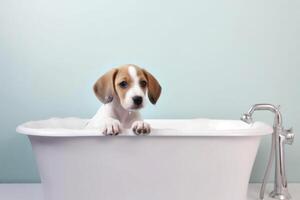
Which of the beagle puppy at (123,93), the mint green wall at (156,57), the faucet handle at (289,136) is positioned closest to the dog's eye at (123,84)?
the beagle puppy at (123,93)

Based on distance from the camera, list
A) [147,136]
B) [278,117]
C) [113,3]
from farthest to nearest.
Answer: [113,3] < [278,117] < [147,136]

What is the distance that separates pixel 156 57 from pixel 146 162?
0.65m

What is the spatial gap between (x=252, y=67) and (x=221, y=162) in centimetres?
66

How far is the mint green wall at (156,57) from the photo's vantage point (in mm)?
1672

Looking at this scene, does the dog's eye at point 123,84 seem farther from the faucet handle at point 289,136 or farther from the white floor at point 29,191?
the faucet handle at point 289,136

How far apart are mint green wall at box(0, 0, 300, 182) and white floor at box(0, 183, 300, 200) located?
0.27 feet

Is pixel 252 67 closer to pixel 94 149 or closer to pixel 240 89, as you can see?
pixel 240 89

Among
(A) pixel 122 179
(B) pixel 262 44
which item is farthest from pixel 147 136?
(B) pixel 262 44

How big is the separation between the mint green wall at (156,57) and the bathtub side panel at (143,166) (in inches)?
20.2

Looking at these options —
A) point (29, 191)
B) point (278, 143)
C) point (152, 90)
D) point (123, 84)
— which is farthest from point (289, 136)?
point (29, 191)

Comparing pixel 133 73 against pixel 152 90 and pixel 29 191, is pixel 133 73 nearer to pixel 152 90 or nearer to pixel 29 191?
pixel 152 90

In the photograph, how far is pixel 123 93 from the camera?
1.25 m

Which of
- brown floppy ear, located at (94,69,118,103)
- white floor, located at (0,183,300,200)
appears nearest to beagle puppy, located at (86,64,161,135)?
brown floppy ear, located at (94,69,118,103)

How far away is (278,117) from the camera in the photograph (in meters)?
1.44
